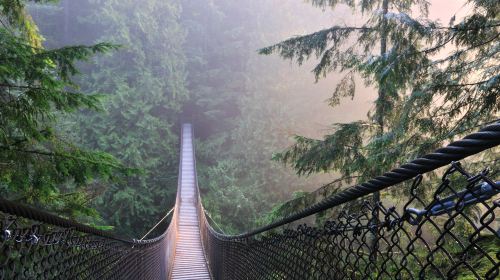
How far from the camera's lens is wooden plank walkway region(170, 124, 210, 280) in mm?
6188

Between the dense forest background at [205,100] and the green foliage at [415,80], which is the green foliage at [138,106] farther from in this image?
the green foliage at [415,80]

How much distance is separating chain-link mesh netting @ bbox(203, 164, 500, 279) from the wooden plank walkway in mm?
2790

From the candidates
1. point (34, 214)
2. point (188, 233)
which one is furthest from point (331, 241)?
point (188, 233)

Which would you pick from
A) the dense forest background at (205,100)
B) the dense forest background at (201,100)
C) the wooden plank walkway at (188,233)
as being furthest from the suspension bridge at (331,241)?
the dense forest background at (201,100)

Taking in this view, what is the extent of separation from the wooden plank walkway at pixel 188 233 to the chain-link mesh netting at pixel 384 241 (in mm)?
2790

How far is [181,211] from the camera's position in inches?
464

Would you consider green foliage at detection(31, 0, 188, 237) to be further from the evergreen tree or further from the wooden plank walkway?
the evergreen tree

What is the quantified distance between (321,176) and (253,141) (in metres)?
3.21

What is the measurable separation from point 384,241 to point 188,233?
858 cm

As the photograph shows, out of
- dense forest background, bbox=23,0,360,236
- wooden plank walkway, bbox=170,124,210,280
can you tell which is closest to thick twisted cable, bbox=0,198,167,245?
wooden plank walkway, bbox=170,124,210,280

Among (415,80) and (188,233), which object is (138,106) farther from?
(415,80)

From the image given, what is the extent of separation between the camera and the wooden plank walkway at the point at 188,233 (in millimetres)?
6188

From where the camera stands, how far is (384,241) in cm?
160

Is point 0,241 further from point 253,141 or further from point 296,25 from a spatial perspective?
point 296,25
